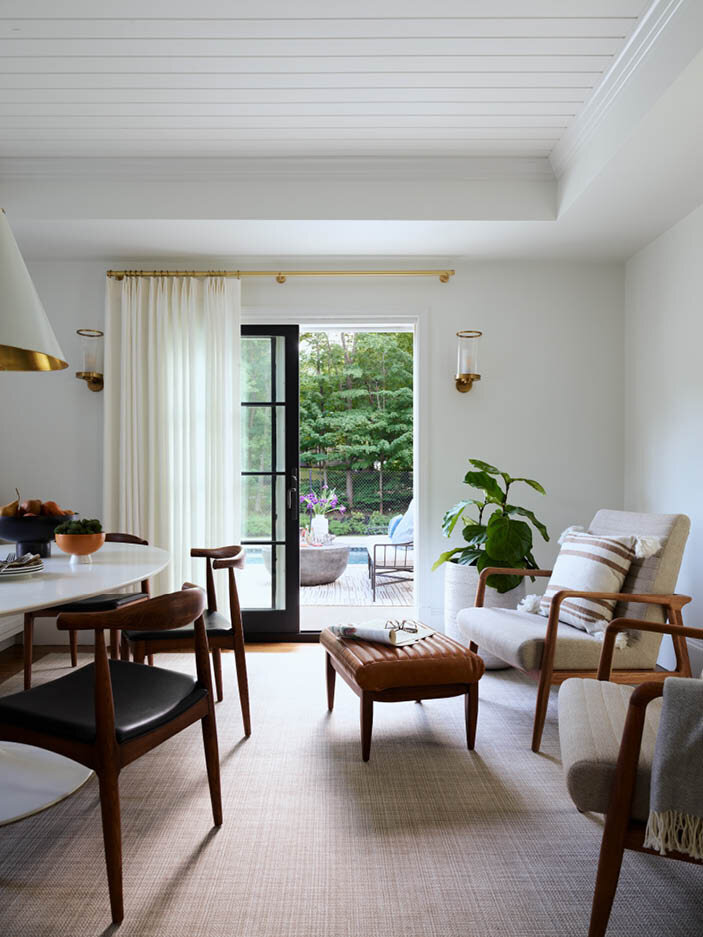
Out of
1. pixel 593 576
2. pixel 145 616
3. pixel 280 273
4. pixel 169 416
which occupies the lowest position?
pixel 593 576

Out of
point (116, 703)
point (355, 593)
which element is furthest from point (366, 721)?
point (355, 593)

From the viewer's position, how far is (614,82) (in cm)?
239

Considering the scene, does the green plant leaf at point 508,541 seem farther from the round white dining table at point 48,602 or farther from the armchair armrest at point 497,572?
the round white dining table at point 48,602

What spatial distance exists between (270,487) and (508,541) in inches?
62.6

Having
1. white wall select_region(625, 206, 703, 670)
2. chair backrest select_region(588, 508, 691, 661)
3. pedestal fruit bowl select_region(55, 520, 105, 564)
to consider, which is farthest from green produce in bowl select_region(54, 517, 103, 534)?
white wall select_region(625, 206, 703, 670)

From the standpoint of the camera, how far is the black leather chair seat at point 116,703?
1.50 metres

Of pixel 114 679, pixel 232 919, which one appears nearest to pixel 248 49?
pixel 114 679

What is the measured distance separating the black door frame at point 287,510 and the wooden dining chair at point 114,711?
2112 millimetres

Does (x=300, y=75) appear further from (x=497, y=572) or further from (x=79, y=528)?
(x=497, y=572)

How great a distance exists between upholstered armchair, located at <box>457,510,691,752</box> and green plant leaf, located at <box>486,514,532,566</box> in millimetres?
516

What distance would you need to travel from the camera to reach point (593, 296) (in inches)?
153

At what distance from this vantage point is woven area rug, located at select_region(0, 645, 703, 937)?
4.86 ft

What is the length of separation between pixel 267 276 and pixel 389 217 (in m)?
1.01

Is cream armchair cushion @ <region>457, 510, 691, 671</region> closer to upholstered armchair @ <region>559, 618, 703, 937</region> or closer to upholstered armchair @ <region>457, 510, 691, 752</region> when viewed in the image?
upholstered armchair @ <region>457, 510, 691, 752</region>
